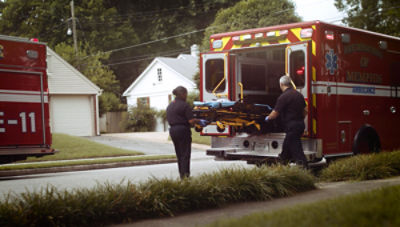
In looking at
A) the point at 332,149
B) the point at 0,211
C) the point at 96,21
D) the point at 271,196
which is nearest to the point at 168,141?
the point at 332,149

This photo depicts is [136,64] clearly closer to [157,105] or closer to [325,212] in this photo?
[157,105]

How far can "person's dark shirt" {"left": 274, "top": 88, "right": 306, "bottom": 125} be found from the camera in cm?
928

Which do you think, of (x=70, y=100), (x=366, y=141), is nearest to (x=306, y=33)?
(x=366, y=141)

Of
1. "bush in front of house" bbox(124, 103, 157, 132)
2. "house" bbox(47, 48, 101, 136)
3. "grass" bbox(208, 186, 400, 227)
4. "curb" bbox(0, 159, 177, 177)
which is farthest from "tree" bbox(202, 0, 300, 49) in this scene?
"grass" bbox(208, 186, 400, 227)

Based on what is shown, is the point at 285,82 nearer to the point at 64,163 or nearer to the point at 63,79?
the point at 64,163

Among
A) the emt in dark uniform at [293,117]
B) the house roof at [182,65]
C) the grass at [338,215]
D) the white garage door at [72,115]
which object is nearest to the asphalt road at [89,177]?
the emt in dark uniform at [293,117]

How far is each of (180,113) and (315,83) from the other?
295 cm

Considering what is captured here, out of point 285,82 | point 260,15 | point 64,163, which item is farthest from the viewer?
point 260,15

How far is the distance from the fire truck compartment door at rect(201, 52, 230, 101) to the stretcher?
112cm

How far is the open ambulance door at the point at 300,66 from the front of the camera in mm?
9758

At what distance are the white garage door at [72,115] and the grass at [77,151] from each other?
9732 millimetres

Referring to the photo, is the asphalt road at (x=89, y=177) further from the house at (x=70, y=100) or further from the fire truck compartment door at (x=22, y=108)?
the house at (x=70, y=100)

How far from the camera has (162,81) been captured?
4069cm

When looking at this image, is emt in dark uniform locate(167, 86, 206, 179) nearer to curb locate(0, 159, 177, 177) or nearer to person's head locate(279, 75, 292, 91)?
person's head locate(279, 75, 292, 91)
